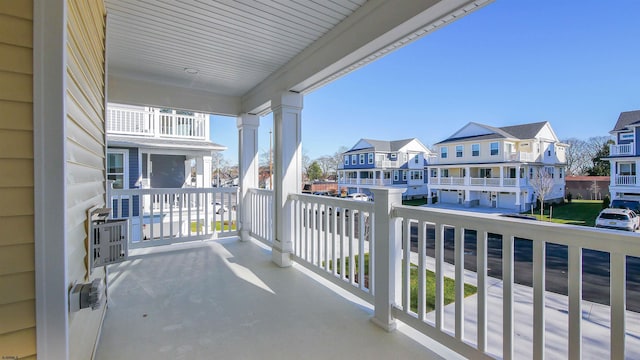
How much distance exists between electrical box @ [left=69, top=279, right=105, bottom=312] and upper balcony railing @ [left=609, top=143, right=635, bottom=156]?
7.20ft

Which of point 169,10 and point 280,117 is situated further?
point 280,117

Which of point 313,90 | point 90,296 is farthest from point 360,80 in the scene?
point 90,296

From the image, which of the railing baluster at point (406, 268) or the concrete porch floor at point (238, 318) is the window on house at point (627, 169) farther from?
the concrete porch floor at point (238, 318)

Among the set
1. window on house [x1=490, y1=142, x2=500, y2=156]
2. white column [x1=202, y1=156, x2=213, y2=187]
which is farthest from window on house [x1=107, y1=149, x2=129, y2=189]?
window on house [x1=490, y1=142, x2=500, y2=156]

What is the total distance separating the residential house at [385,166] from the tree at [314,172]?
72 centimetres

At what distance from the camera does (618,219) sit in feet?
3.99

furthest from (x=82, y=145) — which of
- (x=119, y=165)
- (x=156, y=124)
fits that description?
(x=156, y=124)

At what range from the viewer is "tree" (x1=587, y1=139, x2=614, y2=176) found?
48.9 inches

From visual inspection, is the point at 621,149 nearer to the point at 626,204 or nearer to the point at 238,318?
the point at 626,204

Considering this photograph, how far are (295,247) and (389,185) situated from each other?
174cm

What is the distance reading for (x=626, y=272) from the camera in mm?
1241

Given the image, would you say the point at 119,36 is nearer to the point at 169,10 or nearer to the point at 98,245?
the point at 169,10

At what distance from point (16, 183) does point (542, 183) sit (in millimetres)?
2059

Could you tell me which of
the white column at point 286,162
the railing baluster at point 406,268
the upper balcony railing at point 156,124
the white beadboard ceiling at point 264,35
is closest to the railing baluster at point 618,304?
the railing baluster at point 406,268
